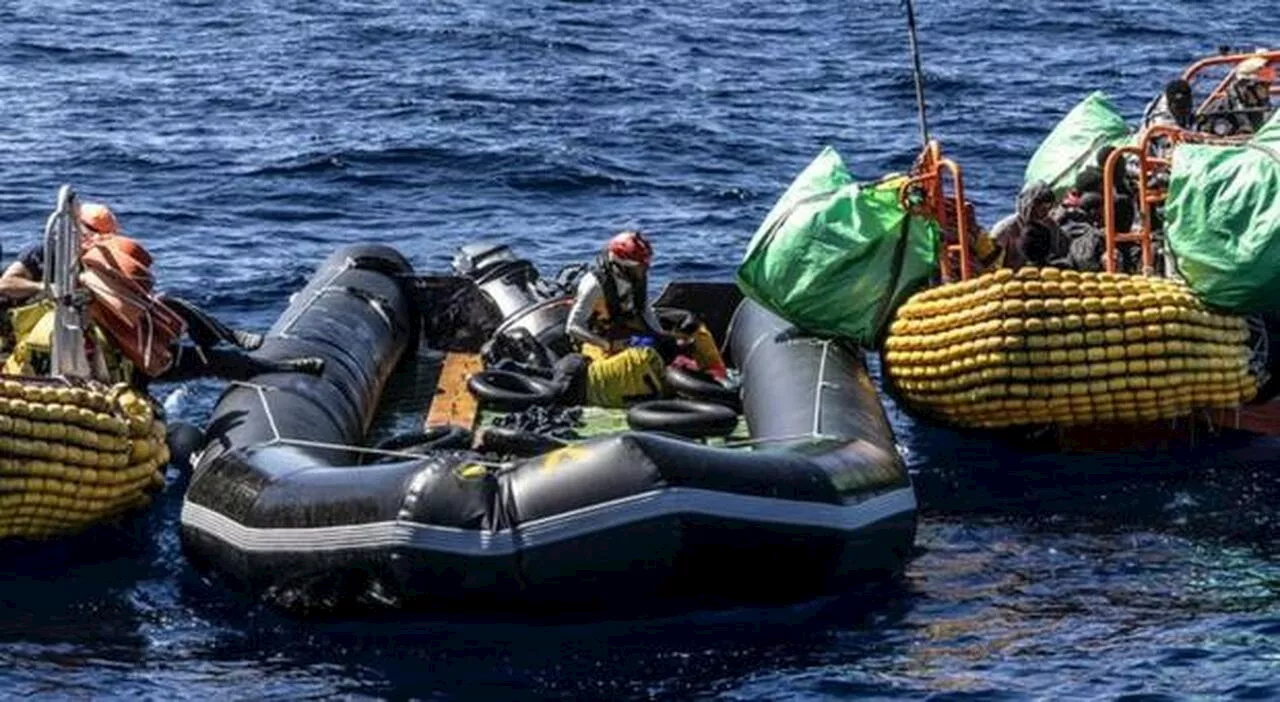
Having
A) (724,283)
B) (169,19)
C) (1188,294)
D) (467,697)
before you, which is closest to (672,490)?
(467,697)

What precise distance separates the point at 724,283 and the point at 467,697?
678cm

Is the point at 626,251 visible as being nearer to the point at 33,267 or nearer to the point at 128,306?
the point at 128,306

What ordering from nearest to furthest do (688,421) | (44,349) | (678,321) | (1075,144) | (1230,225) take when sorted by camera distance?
(44,349)
(688,421)
(1230,225)
(678,321)
(1075,144)

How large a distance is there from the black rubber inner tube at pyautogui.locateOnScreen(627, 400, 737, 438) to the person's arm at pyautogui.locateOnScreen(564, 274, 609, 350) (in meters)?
0.95

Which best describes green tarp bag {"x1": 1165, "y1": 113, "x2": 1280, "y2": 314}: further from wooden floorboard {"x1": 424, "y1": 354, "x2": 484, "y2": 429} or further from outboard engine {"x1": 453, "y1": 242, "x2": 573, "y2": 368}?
wooden floorboard {"x1": 424, "y1": 354, "x2": 484, "y2": 429}

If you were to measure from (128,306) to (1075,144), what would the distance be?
7188mm

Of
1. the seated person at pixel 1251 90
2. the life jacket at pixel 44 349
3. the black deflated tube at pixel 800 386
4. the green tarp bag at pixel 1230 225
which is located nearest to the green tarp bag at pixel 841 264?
the black deflated tube at pixel 800 386

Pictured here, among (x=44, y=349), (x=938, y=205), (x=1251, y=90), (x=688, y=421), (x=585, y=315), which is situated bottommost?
(x=688, y=421)

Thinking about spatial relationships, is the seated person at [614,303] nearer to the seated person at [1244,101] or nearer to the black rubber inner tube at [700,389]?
the black rubber inner tube at [700,389]

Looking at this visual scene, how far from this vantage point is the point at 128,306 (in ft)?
50.3

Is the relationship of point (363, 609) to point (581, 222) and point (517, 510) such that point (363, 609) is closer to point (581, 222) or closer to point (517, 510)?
point (517, 510)

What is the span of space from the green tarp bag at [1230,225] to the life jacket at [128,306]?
5.78 meters

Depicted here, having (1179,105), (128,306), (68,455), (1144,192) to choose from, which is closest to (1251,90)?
(1179,105)

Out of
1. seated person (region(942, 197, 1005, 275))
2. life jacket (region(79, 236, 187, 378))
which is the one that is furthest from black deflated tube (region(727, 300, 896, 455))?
life jacket (region(79, 236, 187, 378))
